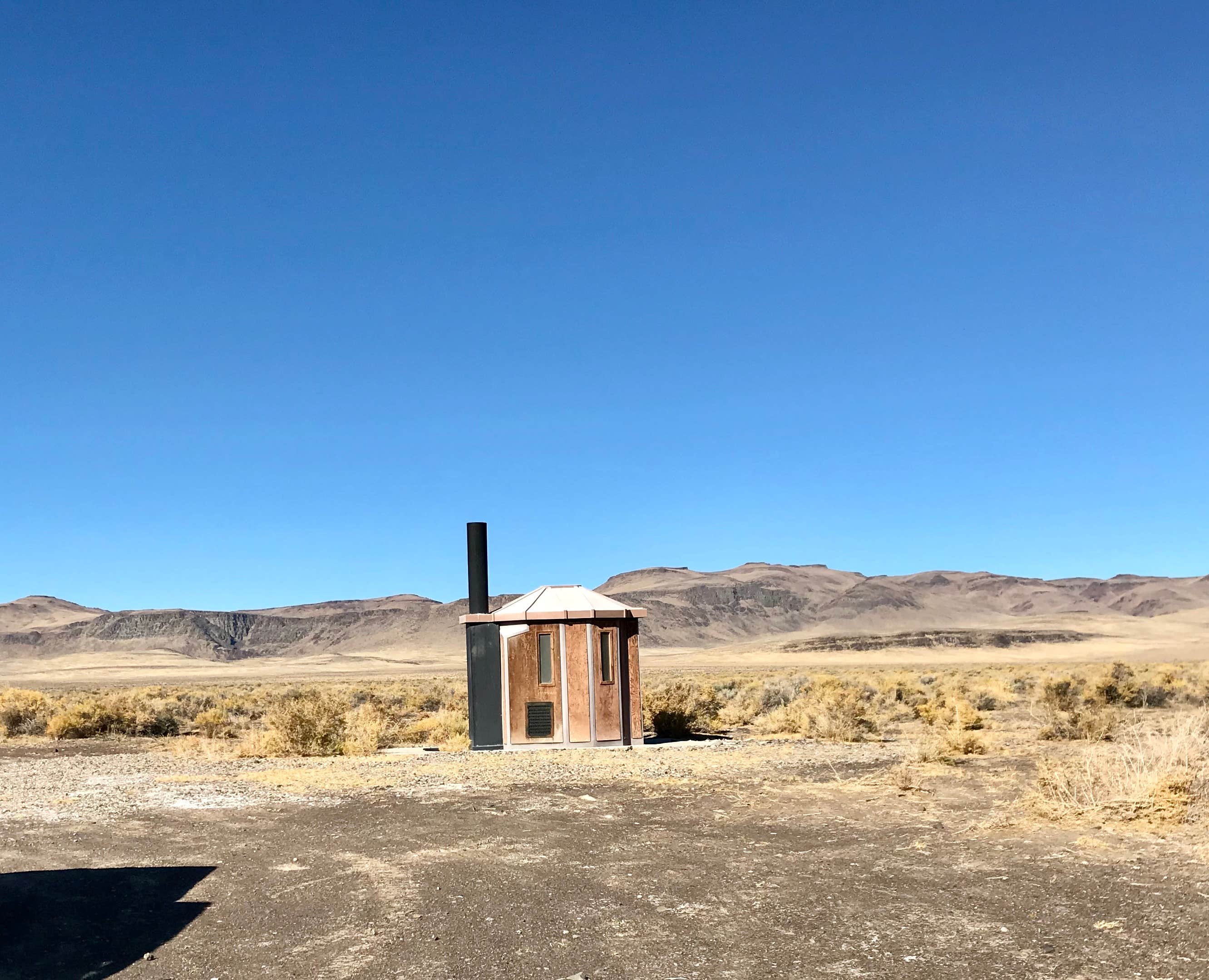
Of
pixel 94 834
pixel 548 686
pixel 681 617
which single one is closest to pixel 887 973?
pixel 94 834

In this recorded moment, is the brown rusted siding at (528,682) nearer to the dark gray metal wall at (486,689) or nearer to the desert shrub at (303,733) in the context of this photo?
the dark gray metal wall at (486,689)

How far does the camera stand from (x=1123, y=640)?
104750 mm

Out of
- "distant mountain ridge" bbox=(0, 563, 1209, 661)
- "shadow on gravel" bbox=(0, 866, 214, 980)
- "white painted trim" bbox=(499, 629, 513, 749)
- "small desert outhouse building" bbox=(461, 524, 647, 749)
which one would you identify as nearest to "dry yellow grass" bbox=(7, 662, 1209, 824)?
"white painted trim" bbox=(499, 629, 513, 749)

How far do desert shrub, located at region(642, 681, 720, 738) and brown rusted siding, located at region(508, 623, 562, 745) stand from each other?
3.64 meters

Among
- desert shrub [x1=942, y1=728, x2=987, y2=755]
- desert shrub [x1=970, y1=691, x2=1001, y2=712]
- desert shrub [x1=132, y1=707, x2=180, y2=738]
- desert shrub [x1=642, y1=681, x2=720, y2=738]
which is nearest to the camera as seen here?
desert shrub [x1=942, y1=728, x2=987, y2=755]

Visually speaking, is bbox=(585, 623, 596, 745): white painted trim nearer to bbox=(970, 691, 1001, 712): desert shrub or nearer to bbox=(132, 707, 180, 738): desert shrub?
bbox=(132, 707, 180, 738): desert shrub

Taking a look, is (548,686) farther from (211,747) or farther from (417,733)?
(211,747)

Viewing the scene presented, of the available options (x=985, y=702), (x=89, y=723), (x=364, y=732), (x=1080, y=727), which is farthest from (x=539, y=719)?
(x=985, y=702)

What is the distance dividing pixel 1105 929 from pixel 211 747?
59.9 ft

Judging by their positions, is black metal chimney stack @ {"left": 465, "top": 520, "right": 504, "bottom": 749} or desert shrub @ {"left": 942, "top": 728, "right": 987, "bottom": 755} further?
black metal chimney stack @ {"left": 465, "top": 520, "right": 504, "bottom": 749}

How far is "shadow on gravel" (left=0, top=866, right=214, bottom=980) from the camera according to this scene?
725cm

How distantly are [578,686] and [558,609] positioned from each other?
4.96 feet

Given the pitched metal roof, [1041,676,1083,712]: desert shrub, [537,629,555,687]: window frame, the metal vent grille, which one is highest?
the pitched metal roof

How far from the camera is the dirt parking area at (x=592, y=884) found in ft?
22.8
